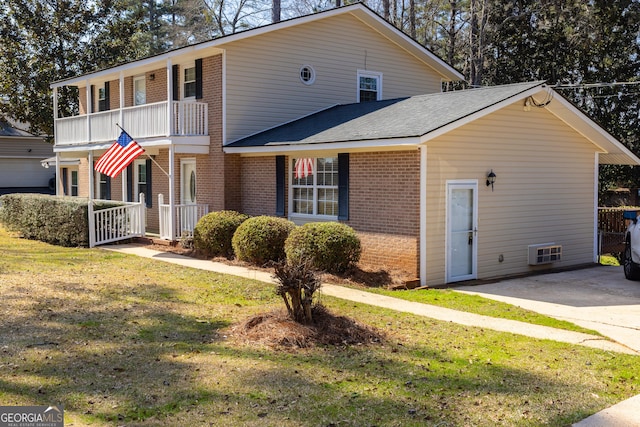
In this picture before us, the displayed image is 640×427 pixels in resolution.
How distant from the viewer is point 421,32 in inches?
1462

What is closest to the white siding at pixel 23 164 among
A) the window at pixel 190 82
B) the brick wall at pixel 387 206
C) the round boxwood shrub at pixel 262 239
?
the window at pixel 190 82

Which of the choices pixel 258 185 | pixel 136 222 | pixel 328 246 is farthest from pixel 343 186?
pixel 136 222

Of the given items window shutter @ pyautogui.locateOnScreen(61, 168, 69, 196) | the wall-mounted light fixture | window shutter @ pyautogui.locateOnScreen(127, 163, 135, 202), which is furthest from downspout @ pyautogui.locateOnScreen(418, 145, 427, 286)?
window shutter @ pyautogui.locateOnScreen(61, 168, 69, 196)

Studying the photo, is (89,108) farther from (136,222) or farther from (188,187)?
(136,222)

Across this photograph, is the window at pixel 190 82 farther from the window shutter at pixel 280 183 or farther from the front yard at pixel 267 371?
the front yard at pixel 267 371

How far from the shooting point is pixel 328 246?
1320 centimetres

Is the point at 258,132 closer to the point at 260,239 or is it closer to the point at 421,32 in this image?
the point at 260,239

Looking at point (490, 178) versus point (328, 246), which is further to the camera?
point (490, 178)

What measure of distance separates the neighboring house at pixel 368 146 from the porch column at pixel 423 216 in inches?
1.2

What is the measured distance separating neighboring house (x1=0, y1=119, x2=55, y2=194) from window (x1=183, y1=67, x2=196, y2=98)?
809 inches

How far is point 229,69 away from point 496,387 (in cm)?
1340

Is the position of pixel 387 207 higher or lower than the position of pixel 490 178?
lower

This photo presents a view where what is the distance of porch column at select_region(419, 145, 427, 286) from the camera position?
1305 cm

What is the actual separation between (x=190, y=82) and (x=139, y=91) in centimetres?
355
